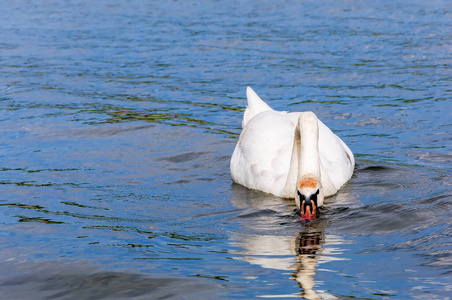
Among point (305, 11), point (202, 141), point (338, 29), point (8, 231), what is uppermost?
point (305, 11)

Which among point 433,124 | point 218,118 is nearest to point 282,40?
point 218,118

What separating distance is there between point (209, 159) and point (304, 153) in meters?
2.77

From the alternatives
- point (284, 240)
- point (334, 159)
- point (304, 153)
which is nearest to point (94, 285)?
point (284, 240)

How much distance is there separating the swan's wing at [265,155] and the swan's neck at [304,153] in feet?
0.79

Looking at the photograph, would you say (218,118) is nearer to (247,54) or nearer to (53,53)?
(247,54)

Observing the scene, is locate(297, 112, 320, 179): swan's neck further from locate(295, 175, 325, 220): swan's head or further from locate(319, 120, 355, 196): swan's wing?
locate(319, 120, 355, 196): swan's wing

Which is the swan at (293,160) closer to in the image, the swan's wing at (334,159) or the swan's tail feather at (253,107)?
the swan's wing at (334,159)

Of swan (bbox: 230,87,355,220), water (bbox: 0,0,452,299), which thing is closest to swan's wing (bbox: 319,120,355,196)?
swan (bbox: 230,87,355,220)

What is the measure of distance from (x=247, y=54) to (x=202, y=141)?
7.10 meters

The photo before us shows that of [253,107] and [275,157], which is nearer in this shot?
[275,157]

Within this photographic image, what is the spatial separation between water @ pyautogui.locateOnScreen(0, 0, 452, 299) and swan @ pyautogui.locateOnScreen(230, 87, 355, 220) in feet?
0.59

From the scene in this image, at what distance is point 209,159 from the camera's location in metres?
10.9

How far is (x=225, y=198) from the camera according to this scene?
902cm

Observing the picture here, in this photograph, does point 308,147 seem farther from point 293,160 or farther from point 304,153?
point 293,160
